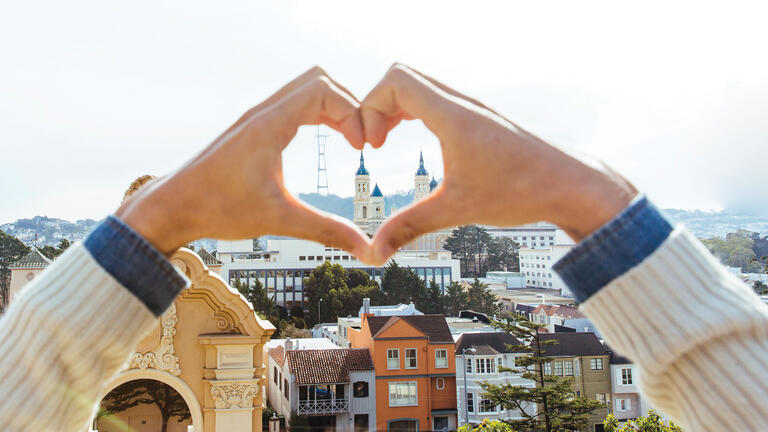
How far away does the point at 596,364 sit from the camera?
60.6 feet

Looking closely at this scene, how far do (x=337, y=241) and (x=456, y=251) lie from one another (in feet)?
195

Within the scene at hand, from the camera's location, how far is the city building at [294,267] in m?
43.9

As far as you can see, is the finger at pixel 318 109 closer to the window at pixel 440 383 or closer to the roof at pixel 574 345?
the window at pixel 440 383

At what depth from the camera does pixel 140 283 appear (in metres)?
1.03

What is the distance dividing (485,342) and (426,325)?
6.65 ft

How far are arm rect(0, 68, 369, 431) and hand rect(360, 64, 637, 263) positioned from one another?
0.40 feet

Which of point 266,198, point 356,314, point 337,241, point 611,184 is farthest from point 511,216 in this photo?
point 356,314

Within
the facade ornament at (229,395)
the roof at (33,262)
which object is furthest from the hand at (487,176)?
the roof at (33,262)

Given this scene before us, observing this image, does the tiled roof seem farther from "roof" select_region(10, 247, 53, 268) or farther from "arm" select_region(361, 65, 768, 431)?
"arm" select_region(361, 65, 768, 431)

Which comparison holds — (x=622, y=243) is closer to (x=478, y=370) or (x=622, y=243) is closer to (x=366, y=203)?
(x=478, y=370)

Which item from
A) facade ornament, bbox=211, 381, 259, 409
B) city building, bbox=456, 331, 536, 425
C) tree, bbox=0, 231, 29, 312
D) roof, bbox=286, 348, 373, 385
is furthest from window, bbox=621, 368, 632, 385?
tree, bbox=0, 231, 29, 312

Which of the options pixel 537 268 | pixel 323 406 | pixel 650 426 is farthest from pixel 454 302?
pixel 537 268

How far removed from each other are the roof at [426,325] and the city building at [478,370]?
2.24 ft

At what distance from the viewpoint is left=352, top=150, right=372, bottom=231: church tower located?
68250mm
